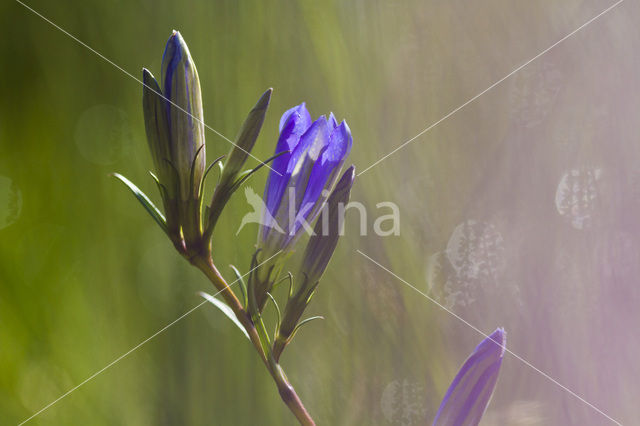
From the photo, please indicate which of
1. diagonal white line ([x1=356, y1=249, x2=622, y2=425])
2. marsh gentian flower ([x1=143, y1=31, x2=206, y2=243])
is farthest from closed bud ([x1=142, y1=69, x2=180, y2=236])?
diagonal white line ([x1=356, y1=249, x2=622, y2=425])

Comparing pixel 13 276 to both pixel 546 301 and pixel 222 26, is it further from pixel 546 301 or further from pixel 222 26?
pixel 546 301

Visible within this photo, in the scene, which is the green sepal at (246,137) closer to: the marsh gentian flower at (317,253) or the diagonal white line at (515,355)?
the marsh gentian flower at (317,253)

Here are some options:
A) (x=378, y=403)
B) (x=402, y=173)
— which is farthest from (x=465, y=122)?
(x=378, y=403)

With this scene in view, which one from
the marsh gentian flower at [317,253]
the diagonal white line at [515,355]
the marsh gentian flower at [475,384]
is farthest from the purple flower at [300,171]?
the diagonal white line at [515,355]

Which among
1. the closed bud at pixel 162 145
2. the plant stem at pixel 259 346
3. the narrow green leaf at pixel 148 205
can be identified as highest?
the closed bud at pixel 162 145

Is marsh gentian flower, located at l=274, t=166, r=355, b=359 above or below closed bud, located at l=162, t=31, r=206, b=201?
below

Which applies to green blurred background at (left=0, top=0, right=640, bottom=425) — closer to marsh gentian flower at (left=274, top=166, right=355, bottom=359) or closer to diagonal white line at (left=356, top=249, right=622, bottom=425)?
diagonal white line at (left=356, top=249, right=622, bottom=425)

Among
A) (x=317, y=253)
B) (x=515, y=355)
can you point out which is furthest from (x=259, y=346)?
(x=515, y=355)

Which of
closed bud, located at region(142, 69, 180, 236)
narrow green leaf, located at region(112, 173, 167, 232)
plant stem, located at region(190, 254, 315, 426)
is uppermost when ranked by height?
closed bud, located at region(142, 69, 180, 236)
